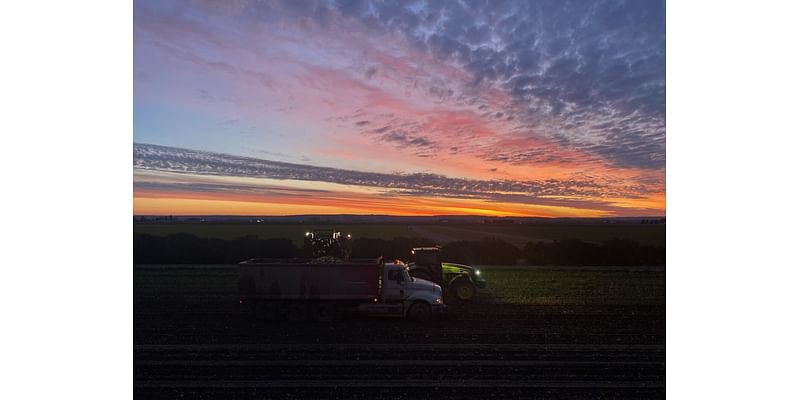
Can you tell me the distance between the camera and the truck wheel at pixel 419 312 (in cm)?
1232

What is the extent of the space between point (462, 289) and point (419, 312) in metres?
3.27

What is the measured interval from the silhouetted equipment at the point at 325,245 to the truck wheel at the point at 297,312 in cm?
148

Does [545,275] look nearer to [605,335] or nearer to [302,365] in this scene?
[605,335]

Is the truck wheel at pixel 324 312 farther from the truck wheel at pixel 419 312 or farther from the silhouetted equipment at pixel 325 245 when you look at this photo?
the truck wheel at pixel 419 312

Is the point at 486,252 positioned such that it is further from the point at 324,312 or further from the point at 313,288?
the point at 313,288

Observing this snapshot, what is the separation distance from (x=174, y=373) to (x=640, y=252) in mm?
23870

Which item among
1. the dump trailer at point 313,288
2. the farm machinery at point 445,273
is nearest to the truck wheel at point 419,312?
the dump trailer at point 313,288

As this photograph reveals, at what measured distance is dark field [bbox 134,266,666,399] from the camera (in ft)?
28.6

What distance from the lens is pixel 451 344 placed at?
10.4m

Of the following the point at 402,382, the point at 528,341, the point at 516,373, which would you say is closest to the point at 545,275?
the point at 528,341

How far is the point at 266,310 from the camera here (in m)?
12.1

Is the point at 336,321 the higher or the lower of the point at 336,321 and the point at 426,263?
the lower

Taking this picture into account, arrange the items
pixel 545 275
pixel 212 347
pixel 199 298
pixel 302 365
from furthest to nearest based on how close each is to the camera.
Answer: pixel 545 275 < pixel 199 298 < pixel 212 347 < pixel 302 365

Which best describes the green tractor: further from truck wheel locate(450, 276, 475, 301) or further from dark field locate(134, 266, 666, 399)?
dark field locate(134, 266, 666, 399)
